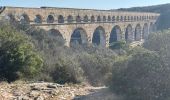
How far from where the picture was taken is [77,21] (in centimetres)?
3469

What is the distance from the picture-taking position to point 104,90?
14.2 metres

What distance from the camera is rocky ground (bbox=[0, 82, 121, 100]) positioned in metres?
12.1

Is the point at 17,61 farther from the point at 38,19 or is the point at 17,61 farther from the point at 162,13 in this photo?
the point at 162,13

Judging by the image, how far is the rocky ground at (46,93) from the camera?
12.1 meters

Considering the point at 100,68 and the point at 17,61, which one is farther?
the point at 100,68

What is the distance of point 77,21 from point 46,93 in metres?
22.5

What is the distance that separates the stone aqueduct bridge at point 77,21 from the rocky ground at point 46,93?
13.2m

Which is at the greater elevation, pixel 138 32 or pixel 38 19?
pixel 38 19

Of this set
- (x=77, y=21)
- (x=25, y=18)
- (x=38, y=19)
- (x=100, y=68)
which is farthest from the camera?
(x=77, y=21)

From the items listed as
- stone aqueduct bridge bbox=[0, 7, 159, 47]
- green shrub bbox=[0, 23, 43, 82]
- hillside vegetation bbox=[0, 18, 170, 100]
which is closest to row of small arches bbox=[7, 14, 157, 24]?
stone aqueduct bridge bbox=[0, 7, 159, 47]

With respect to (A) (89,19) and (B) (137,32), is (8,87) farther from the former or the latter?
(B) (137,32)

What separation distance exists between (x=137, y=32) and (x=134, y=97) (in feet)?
150

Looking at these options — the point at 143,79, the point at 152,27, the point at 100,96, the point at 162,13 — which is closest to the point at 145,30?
the point at 152,27

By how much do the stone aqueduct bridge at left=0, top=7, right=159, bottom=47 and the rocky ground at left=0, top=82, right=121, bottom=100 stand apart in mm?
13250
